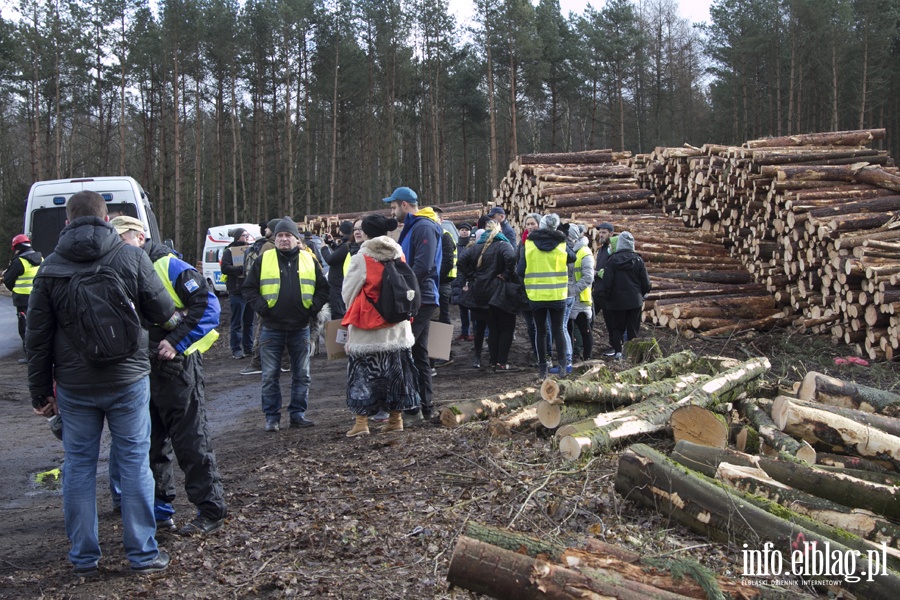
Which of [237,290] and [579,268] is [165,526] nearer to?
[579,268]

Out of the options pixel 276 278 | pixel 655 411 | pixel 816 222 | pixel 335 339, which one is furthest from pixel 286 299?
pixel 816 222

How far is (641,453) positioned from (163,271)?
10.9 ft

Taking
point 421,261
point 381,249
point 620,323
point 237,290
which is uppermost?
point 381,249

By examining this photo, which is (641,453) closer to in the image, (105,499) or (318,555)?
(318,555)

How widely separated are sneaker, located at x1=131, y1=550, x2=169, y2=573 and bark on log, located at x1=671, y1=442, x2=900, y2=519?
3.32m

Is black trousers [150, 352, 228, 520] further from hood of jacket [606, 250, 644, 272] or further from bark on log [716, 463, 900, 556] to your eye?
hood of jacket [606, 250, 644, 272]

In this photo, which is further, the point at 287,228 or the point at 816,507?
the point at 287,228

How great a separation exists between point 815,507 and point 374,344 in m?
3.82

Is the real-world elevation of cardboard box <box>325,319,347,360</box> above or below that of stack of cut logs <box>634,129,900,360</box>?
below

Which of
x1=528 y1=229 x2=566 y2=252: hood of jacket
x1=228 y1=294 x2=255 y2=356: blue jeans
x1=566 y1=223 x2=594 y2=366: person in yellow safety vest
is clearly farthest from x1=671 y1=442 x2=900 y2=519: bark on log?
x1=228 y1=294 x2=255 y2=356: blue jeans

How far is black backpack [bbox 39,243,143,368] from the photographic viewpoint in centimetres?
421

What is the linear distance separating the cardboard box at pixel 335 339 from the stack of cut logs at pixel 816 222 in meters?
7.98

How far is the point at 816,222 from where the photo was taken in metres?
12.6

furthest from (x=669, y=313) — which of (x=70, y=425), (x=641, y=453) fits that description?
(x=70, y=425)
